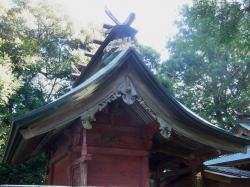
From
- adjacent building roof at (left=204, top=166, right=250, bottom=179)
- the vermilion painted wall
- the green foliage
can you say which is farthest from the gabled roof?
the green foliage

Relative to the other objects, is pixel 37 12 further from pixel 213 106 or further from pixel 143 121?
pixel 143 121

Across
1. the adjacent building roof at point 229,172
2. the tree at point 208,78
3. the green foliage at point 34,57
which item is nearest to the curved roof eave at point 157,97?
the adjacent building roof at point 229,172

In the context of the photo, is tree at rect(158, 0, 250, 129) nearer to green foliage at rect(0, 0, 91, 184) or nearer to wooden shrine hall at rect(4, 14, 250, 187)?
green foliage at rect(0, 0, 91, 184)

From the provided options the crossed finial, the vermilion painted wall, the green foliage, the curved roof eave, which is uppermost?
the green foliage

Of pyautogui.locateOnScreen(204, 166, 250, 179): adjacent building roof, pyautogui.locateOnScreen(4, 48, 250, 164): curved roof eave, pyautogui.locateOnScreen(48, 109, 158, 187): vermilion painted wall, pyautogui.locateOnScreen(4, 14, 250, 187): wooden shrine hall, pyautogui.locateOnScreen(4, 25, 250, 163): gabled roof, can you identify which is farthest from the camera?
pyautogui.locateOnScreen(204, 166, 250, 179): adjacent building roof

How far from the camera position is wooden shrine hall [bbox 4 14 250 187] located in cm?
588

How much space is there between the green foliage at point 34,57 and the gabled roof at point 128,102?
1150 centimetres

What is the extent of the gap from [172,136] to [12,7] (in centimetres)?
1793

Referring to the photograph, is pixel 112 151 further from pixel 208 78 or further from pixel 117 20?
pixel 208 78

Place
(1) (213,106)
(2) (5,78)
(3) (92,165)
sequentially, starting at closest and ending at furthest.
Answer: (3) (92,165) → (2) (5,78) → (1) (213,106)

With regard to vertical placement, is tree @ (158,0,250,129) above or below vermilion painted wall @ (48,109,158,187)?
above

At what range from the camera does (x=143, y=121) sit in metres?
7.18

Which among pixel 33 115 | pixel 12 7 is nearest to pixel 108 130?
pixel 33 115

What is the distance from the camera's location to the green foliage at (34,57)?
62.1 ft
